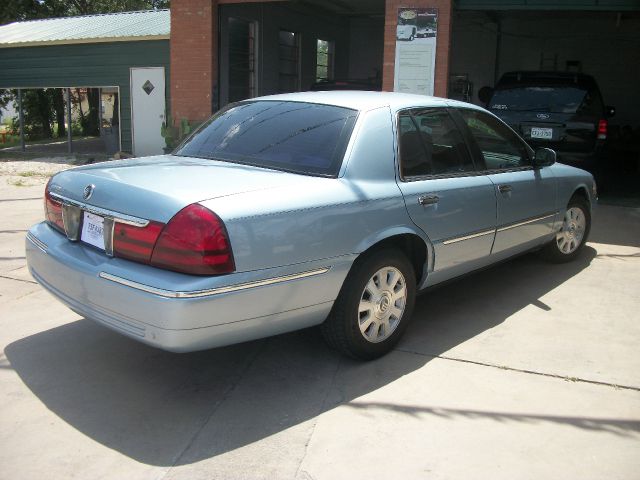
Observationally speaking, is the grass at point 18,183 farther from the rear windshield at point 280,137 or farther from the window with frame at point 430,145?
the window with frame at point 430,145

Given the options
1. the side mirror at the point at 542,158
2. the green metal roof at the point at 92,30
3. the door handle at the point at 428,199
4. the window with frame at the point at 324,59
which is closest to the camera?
the door handle at the point at 428,199

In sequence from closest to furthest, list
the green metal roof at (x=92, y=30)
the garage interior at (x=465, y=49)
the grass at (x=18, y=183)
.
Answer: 1. the grass at (x=18, y=183)
2. the green metal roof at (x=92, y=30)
3. the garage interior at (x=465, y=49)

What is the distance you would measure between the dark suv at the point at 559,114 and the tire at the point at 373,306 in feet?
20.2

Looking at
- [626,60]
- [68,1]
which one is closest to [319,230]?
[626,60]

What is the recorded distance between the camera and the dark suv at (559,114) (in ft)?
30.2

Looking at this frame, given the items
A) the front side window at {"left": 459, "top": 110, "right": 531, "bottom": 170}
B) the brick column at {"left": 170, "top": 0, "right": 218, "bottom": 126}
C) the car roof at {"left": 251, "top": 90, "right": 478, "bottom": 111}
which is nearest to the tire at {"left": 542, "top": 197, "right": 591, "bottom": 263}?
the front side window at {"left": 459, "top": 110, "right": 531, "bottom": 170}

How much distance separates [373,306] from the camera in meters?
3.79

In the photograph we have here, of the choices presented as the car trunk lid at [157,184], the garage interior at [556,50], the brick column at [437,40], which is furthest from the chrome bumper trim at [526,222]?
the garage interior at [556,50]

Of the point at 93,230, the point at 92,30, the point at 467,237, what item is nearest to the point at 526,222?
the point at 467,237

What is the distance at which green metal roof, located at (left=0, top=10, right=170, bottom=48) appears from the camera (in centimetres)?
1455

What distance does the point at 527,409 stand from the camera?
340 cm

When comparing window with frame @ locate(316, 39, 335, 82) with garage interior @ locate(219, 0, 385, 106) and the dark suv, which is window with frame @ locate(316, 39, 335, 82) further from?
the dark suv

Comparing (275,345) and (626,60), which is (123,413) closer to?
(275,345)

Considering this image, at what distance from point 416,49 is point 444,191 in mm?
6830
